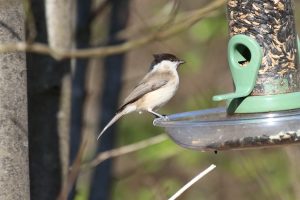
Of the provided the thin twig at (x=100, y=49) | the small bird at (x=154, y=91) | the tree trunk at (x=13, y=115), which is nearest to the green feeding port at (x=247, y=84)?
the thin twig at (x=100, y=49)

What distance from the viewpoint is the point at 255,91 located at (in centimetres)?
400

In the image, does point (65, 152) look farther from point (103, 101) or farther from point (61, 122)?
point (103, 101)

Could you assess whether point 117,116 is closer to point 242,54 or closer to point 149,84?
point 149,84

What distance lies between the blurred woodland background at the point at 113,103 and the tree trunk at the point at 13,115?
0.15 meters

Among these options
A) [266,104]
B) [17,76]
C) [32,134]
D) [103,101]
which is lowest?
[103,101]

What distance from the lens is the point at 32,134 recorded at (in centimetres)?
410

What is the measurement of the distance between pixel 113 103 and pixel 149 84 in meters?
0.41

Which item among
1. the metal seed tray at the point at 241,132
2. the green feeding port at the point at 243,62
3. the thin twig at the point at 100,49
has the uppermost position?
the thin twig at the point at 100,49

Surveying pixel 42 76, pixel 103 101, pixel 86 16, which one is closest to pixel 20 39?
pixel 42 76

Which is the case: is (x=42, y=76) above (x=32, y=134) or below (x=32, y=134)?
above

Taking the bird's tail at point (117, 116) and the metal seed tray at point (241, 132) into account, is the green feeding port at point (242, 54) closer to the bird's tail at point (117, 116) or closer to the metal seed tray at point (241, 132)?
the metal seed tray at point (241, 132)

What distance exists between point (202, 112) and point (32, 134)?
2.92 feet

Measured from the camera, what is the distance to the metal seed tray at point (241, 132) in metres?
3.48

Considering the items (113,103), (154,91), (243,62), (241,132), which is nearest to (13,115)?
(241,132)
